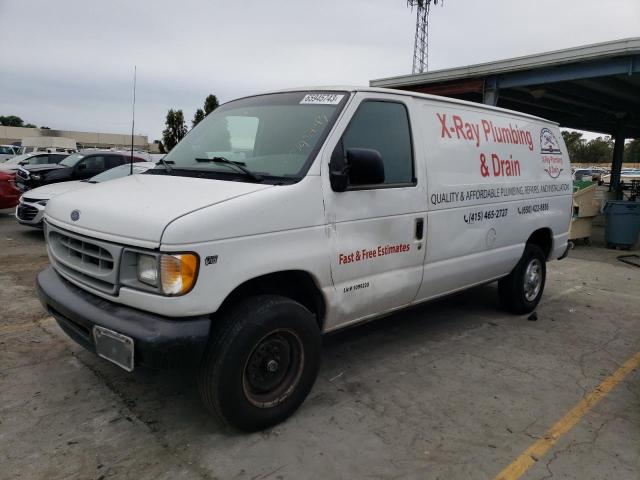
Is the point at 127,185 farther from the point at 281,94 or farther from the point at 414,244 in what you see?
the point at 414,244

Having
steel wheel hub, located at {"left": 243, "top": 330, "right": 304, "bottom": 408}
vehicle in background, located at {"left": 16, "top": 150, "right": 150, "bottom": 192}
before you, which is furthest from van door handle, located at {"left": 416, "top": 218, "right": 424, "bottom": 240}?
vehicle in background, located at {"left": 16, "top": 150, "right": 150, "bottom": 192}

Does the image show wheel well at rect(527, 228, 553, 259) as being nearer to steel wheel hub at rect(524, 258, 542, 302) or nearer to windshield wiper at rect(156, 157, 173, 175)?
steel wheel hub at rect(524, 258, 542, 302)

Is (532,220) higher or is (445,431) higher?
(532,220)

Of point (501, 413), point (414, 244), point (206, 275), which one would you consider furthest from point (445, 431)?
point (206, 275)

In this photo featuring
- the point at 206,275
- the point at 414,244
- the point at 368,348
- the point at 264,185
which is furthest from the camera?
the point at 368,348

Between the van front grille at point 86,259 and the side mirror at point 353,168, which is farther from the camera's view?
the side mirror at point 353,168

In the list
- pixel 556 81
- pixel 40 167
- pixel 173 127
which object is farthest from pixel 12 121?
pixel 556 81

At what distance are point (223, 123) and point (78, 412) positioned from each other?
228 centimetres

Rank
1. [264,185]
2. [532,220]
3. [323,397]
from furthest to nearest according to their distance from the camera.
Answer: [532,220] < [323,397] < [264,185]

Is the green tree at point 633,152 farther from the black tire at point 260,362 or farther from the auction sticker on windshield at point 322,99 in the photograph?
the black tire at point 260,362

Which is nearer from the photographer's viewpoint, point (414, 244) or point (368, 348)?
point (414, 244)

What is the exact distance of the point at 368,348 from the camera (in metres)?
4.39

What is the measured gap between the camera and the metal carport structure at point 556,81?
30.8 feet

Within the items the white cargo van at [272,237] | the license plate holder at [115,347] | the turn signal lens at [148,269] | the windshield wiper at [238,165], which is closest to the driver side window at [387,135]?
the white cargo van at [272,237]
